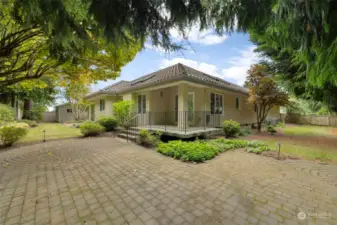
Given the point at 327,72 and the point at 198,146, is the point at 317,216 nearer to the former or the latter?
the point at 327,72

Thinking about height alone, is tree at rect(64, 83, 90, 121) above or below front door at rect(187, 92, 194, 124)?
above

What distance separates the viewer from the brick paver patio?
2455mm

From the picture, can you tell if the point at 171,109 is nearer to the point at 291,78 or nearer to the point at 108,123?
the point at 108,123

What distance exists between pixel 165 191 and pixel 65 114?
2610cm

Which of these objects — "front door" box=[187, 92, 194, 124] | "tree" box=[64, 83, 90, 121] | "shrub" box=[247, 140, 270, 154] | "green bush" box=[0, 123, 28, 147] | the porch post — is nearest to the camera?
"shrub" box=[247, 140, 270, 154]

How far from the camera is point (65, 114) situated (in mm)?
24047

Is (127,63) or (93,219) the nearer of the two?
(93,219)

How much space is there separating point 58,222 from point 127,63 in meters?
6.59

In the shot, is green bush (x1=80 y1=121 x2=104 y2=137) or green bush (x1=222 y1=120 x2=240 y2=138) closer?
green bush (x1=222 y1=120 x2=240 y2=138)

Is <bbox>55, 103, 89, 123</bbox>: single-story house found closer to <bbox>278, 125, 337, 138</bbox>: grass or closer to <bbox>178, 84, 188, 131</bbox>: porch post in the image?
<bbox>178, 84, 188, 131</bbox>: porch post

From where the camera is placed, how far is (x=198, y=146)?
20.1ft

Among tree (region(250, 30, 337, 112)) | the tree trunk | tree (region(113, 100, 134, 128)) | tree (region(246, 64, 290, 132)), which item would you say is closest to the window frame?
tree (region(113, 100, 134, 128))

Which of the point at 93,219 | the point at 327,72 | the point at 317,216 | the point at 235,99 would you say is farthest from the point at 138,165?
the point at 235,99

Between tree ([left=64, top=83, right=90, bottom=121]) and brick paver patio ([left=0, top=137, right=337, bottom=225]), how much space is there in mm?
16236
